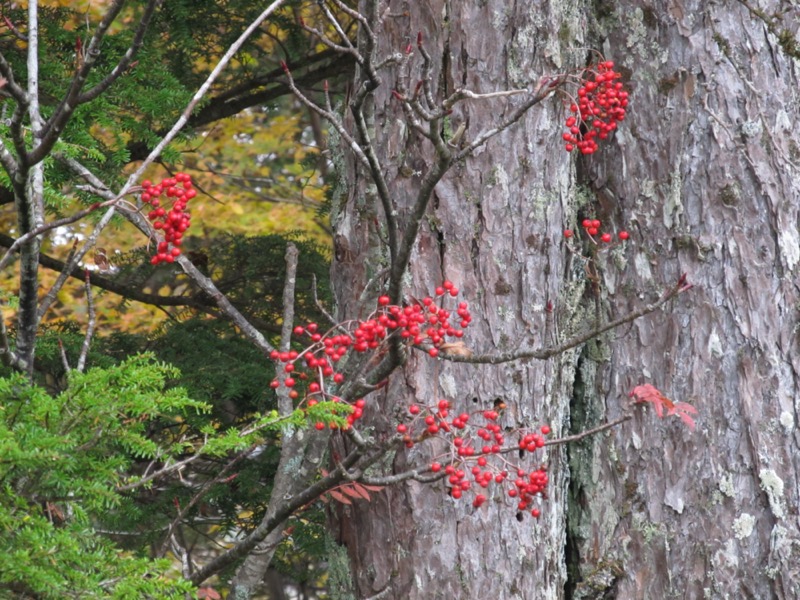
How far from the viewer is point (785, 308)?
2789mm

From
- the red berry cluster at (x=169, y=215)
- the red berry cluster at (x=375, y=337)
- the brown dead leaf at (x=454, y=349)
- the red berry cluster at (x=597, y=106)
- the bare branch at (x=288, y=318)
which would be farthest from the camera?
the red berry cluster at (x=597, y=106)

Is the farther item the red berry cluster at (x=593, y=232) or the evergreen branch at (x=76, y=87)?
the red berry cluster at (x=593, y=232)

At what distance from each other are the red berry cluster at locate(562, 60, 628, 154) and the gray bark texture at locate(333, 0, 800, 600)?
77 mm

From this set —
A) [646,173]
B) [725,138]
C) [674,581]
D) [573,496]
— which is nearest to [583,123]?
[646,173]

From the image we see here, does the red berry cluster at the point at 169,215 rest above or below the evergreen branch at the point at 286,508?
above

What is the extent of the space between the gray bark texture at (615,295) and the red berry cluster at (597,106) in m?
0.08

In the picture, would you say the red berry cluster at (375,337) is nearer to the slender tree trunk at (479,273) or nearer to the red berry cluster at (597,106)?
the slender tree trunk at (479,273)

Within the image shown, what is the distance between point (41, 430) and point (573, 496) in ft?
5.75

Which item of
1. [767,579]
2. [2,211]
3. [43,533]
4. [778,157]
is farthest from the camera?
[2,211]

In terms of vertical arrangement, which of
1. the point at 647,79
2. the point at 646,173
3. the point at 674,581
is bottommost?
the point at 674,581

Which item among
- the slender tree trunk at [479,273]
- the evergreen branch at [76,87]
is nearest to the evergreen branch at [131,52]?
the evergreen branch at [76,87]

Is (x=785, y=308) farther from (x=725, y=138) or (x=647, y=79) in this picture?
(x=647, y=79)

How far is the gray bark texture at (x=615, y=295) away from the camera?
2.60 meters

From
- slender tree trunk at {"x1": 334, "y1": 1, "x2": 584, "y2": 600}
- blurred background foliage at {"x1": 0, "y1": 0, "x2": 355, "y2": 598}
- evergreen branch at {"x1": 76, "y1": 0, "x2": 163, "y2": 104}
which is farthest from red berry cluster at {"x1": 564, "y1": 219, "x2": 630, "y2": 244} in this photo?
evergreen branch at {"x1": 76, "y1": 0, "x2": 163, "y2": 104}
